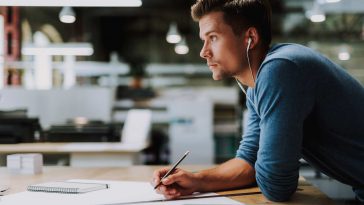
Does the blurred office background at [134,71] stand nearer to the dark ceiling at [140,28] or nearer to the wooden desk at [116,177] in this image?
the dark ceiling at [140,28]

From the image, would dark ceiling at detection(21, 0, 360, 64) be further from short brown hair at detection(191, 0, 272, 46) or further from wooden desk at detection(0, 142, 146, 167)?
short brown hair at detection(191, 0, 272, 46)

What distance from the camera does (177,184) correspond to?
4.22 ft

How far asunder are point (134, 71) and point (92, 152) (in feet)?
20.1

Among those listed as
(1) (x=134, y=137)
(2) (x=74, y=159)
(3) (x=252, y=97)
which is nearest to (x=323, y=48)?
(1) (x=134, y=137)

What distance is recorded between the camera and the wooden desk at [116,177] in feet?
3.97

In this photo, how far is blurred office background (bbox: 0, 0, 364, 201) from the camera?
5.95m

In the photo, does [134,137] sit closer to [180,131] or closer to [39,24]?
[180,131]

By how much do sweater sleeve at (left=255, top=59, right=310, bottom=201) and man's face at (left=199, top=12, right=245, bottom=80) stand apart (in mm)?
194

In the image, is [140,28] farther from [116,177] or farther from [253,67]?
[253,67]

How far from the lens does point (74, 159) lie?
12.3ft

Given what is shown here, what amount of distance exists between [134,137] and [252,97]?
293 centimetres

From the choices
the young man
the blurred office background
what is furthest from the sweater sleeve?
the blurred office background

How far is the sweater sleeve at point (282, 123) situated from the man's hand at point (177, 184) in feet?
0.77

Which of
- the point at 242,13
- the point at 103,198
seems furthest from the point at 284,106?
the point at 103,198
